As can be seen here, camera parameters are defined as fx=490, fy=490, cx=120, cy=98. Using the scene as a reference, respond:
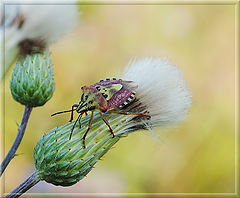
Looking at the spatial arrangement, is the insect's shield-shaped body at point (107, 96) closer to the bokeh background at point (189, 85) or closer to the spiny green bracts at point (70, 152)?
the spiny green bracts at point (70, 152)

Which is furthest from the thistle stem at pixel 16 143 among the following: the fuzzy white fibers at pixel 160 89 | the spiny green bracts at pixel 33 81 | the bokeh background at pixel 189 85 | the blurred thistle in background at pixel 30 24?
the bokeh background at pixel 189 85

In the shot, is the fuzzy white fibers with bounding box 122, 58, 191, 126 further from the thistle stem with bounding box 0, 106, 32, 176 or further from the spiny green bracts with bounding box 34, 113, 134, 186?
the thistle stem with bounding box 0, 106, 32, 176

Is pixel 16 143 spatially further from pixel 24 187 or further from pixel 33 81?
pixel 33 81

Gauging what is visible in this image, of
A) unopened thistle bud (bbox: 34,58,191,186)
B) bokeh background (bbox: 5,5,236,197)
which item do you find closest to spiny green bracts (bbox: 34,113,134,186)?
unopened thistle bud (bbox: 34,58,191,186)

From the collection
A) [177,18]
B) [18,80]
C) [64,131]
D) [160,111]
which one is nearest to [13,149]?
[64,131]

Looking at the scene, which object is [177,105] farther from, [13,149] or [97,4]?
[97,4]

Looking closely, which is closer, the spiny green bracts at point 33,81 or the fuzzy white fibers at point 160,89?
the fuzzy white fibers at point 160,89
